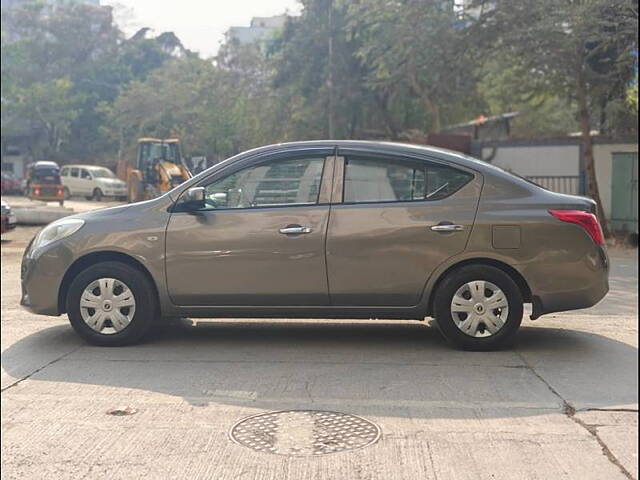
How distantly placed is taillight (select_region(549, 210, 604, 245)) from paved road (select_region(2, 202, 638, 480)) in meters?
0.97

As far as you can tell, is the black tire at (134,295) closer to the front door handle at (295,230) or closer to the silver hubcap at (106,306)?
the silver hubcap at (106,306)

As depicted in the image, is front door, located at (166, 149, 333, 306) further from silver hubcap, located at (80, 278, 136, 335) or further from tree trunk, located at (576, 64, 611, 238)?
tree trunk, located at (576, 64, 611, 238)

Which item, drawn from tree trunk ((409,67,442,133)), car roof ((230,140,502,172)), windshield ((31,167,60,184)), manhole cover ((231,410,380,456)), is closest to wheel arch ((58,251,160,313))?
car roof ((230,140,502,172))

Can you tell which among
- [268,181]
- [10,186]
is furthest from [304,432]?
[10,186]

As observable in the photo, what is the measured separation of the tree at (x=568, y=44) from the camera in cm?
1357

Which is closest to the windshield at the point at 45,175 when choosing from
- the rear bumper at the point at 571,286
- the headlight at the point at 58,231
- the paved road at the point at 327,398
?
the paved road at the point at 327,398

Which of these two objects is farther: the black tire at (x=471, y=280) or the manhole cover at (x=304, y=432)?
the black tire at (x=471, y=280)

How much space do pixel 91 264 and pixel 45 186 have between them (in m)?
24.5

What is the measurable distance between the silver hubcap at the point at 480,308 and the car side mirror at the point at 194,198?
213 centimetres

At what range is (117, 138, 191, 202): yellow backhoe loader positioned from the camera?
28.7ft

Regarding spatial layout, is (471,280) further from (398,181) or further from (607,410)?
(607,410)

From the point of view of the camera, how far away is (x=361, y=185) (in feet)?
20.3

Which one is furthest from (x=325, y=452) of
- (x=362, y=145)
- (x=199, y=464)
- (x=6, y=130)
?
(x=6, y=130)

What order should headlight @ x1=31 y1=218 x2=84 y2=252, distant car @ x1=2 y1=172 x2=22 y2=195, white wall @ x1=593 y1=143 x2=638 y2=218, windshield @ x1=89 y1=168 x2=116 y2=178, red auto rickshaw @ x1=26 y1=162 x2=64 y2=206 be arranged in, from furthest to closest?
distant car @ x1=2 y1=172 x2=22 y2=195 → windshield @ x1=89 y1=168 x2=116 y2=178 → red auto rickshaw @ x1=26 y1=162 x2=64 y2=206 → white wall @ x1=593 y1=143 x2=638 y2=218 → headlight @ x1=31 y1=218 x2=84 y2=252
